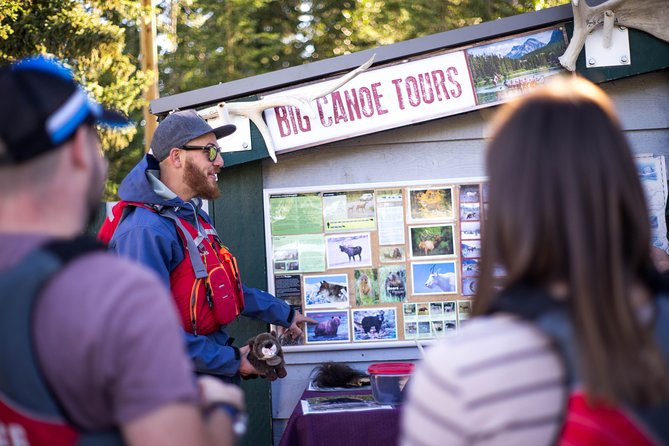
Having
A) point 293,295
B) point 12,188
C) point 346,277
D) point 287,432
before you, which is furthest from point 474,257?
point 12,188

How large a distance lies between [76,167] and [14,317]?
0.33 m

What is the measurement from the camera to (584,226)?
1.34 metres

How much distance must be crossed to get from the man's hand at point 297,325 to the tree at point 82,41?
4.57 meters

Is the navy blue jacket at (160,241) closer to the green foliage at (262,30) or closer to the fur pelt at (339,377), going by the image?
the fur pelt at (339,377)

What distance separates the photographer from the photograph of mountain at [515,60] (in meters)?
4.34

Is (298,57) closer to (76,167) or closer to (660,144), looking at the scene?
(660,144)

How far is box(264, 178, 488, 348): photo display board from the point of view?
4.48 m

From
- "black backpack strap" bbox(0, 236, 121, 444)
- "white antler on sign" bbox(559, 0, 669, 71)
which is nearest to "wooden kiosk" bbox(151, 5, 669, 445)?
"white antler on sign" bbox(559, 0, 669, 71)

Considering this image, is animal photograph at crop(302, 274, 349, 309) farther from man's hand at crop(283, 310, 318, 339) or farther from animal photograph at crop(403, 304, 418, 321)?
animal photograph at crop(403, 304, 418, 321)

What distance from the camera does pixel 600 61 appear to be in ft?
14.2

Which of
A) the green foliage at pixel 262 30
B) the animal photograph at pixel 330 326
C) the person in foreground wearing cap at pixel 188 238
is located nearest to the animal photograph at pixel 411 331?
the animal photograph at pixel 330 326

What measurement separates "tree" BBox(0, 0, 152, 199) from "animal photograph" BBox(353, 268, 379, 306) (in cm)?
464

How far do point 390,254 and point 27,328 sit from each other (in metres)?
3.24

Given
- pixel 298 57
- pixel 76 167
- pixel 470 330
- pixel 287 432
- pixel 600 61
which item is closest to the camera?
pixel 470 330
